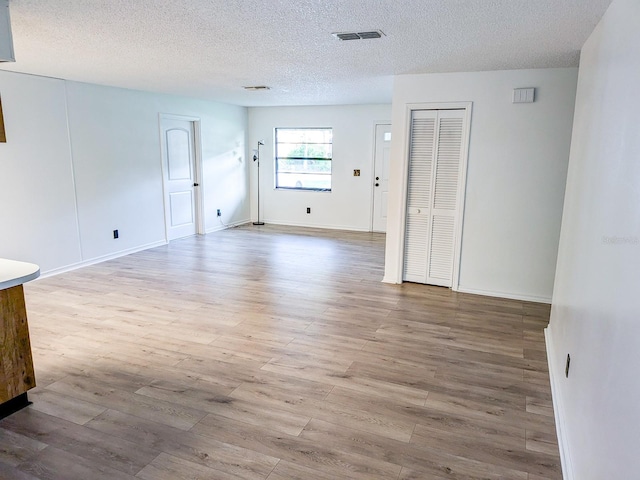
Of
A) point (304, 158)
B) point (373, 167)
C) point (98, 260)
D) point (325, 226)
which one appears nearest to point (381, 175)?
point (373, 167)

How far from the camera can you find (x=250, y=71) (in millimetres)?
4500

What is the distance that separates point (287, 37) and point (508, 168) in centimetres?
257

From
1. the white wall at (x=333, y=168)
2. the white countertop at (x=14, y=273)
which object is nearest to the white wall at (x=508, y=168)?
the white wall at (x=333, y=168)

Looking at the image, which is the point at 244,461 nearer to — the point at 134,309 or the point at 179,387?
the point at 179,387

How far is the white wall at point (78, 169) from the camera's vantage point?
187 inches

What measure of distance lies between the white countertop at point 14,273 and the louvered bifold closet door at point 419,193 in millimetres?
3618

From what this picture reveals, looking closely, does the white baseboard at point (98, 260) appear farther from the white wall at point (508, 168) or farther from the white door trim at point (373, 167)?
the white wall at point (508, 168)

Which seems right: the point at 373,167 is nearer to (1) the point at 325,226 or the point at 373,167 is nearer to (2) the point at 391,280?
(1) the point at 325,226

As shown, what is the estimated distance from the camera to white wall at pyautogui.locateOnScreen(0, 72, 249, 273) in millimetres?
4754

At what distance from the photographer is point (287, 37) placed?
311cm

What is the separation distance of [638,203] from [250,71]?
3915mm

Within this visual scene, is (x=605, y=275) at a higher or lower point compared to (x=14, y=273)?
higher

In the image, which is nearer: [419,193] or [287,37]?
[287,37]

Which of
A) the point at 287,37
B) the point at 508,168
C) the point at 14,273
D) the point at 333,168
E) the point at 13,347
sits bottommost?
the point at 13,347
